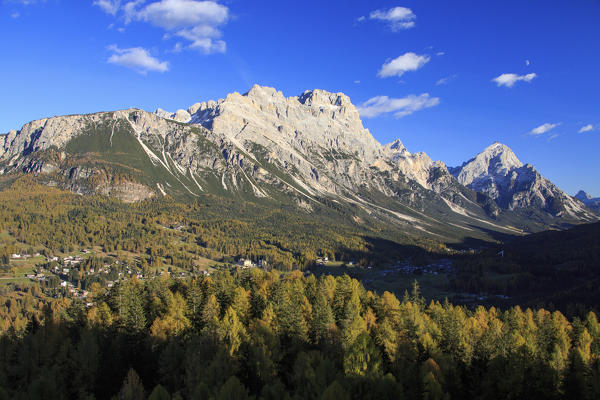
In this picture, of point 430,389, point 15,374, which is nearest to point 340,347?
point 430,389

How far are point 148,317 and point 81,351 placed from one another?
52.3 feet

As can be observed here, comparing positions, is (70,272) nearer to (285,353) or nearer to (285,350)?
(285,350)

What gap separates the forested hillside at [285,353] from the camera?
42.2 meters

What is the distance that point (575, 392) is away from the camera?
45.6 m

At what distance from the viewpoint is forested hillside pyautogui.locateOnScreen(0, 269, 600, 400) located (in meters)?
42.2

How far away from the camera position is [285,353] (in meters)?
53.1

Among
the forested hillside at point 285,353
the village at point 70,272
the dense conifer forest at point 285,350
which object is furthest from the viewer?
the village at point 70,272

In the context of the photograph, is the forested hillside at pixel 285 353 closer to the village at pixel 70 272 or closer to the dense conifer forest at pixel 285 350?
the dense conifer forest at pixel 285 350

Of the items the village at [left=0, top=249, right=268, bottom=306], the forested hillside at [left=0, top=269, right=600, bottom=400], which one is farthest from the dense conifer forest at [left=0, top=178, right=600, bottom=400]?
the village at [left=0, top=249, right=268, bottom=306]

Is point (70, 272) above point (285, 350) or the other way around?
the other way around

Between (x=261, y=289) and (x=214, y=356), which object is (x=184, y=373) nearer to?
(x=214, y=356)

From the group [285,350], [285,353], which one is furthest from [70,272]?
[285,353]

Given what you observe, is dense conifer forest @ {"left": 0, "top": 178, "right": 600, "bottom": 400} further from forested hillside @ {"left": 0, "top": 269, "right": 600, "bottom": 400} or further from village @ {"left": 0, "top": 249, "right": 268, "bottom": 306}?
village @ {"left": 0, "top": 249, "right": 268, "bottom": 306}

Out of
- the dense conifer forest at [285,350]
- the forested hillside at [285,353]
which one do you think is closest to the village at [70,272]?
the dense conifer forest at [285,350]
